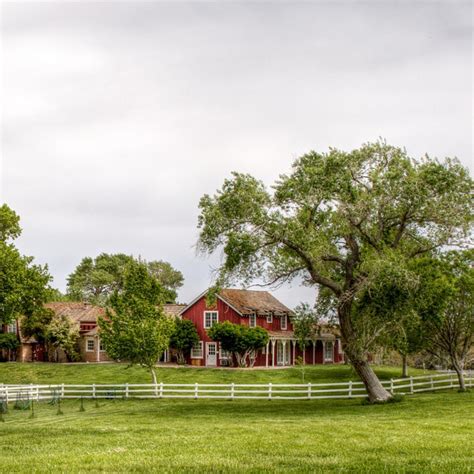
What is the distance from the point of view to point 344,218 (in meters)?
30.2

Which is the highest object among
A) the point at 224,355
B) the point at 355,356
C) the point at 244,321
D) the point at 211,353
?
the point at 244,321

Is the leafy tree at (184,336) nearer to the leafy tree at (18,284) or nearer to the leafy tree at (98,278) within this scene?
the leafy tree at (18,284)

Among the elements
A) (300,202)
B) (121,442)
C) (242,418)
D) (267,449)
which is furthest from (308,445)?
(300,202)

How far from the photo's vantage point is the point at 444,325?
40219 millimetres

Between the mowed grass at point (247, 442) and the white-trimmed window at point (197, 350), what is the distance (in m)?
27.1

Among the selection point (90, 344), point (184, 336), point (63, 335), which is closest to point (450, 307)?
point (184, 336)

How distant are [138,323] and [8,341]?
1046 inches

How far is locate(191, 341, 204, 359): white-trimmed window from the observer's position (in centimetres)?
5634

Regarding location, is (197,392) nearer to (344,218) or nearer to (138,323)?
(138,323)

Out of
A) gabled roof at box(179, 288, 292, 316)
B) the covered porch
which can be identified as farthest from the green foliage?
the covered porch

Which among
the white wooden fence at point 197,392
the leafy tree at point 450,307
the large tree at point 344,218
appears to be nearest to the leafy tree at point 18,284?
the white wooden fence at point 197,392

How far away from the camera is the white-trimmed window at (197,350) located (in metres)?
56.3

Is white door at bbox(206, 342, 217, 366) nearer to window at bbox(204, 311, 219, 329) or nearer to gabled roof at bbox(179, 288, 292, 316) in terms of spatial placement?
window at bbox(204, 311, 219, 329)

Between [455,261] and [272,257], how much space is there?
12.9 m
